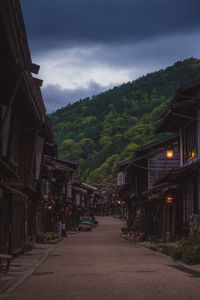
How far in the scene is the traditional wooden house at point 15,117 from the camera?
9.56 m

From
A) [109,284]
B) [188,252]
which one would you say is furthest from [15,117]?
[188,252]

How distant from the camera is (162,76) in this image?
468 feet

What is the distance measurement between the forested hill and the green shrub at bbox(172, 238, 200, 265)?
107 meters

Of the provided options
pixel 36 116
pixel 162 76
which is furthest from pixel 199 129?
pixel 162 76

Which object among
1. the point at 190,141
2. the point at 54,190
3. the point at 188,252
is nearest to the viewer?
the point at 188,252

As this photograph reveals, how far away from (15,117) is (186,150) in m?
15.9

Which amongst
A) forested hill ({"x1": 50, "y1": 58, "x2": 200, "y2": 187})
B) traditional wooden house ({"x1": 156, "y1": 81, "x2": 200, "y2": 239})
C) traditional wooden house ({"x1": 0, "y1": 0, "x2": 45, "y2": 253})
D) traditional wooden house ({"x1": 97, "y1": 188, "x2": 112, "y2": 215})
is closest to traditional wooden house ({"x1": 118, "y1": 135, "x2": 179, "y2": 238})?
traditional wooden house ({"x1": 156, "y1": 81, "x2": 200, "y2": 239})

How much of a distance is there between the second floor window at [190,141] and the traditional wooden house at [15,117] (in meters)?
8.48

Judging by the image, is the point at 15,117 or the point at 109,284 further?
the point at 15,117

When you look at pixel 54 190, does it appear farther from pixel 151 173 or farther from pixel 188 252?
pixel 188 252

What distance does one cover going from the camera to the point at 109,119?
146625mm

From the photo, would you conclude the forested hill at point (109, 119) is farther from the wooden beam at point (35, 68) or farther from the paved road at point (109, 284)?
the wooden beam at point (35, 68)

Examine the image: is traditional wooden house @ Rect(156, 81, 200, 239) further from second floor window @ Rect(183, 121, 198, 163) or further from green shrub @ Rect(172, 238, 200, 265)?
green shrub @ Rect(172, 238, 200, 265)

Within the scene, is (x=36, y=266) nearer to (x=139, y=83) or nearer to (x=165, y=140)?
(x=165, y=140)
